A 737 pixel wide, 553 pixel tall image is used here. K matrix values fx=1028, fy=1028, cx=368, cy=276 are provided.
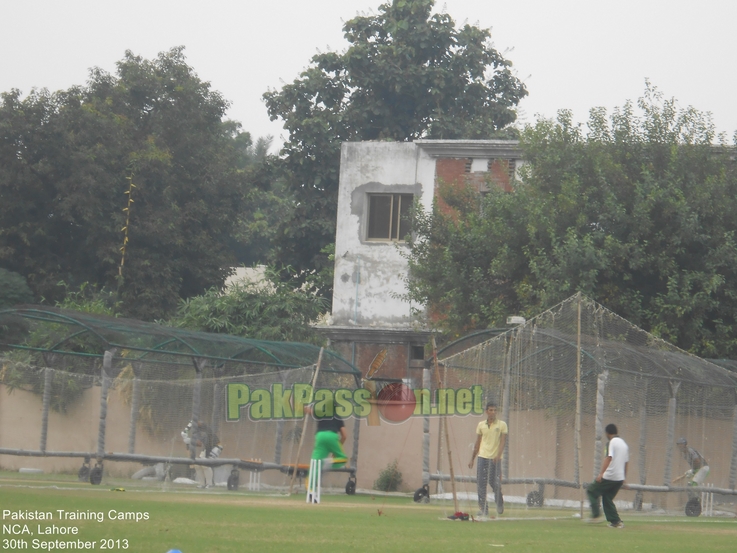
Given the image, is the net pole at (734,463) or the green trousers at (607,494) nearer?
the green trousers at (607,494)

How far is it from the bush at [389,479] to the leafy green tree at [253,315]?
10.1m

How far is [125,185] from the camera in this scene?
38.4 meters

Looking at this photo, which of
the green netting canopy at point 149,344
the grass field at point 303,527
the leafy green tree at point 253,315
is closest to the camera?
the grass field at point 303,527

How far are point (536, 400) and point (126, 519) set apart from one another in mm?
9173

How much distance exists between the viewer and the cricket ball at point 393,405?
2466 centimetres

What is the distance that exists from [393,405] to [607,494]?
34.1ft

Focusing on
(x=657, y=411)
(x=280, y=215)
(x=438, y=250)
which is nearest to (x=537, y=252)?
(x=438, y=250)

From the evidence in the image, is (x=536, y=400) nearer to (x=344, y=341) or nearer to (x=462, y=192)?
(x=462, y=192)

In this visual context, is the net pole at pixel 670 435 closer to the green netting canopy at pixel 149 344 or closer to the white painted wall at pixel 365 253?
the green netting canopy at pixel 149 344

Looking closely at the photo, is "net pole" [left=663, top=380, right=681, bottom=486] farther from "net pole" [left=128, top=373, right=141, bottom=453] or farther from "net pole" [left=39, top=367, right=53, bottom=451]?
"net pole" [left=39, top=367, right=53, bottom=451]

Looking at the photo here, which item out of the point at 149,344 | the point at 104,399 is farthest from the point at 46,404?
the point at 149,344

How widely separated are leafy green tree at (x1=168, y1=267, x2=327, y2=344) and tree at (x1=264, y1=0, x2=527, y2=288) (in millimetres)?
5359

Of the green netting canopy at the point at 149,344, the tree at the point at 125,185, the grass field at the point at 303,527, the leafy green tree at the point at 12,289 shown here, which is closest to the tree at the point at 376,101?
the tree at the point at 125,185

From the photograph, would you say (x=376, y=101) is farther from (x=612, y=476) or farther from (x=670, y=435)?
(x=612, y=476)
